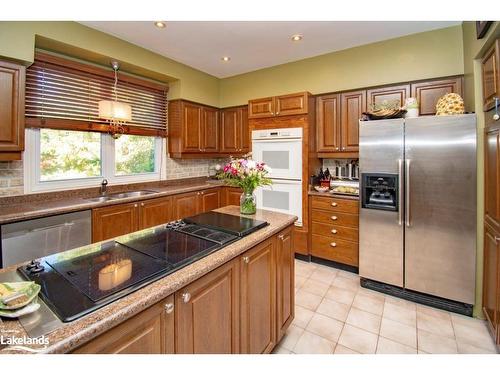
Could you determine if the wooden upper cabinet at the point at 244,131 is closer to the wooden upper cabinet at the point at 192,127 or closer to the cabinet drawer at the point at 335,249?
the wooden upper cabinet at the point at 192,127

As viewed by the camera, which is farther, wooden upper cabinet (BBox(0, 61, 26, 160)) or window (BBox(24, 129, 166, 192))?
window (BBox(24, 129, 166, 192))

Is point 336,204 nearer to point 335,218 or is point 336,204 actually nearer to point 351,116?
point 335,218

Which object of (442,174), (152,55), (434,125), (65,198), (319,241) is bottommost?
(319,241)

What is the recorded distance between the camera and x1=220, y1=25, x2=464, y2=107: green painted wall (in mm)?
2659

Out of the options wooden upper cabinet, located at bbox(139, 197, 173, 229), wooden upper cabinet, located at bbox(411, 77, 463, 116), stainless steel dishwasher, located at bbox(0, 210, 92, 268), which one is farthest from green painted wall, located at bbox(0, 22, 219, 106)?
wooden upper cabinet, located at bbox(411, 77, 463, 116)

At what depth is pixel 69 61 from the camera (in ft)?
8.85

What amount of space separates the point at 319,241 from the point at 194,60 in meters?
3.03

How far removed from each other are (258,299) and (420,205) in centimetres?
184

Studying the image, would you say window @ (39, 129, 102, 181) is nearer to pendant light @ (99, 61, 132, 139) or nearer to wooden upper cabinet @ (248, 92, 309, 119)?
pendant light @ (99, 61, 132, 139)

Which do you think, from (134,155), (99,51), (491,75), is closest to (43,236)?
(134,155)

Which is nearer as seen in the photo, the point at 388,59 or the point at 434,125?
the point at 434,125

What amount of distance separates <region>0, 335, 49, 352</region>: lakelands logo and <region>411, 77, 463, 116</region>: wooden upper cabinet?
3.46m

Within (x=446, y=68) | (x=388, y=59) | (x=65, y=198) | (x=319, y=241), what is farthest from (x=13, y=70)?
(x=446, y=68)

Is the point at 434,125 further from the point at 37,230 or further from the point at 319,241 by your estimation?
the point at 37,230
